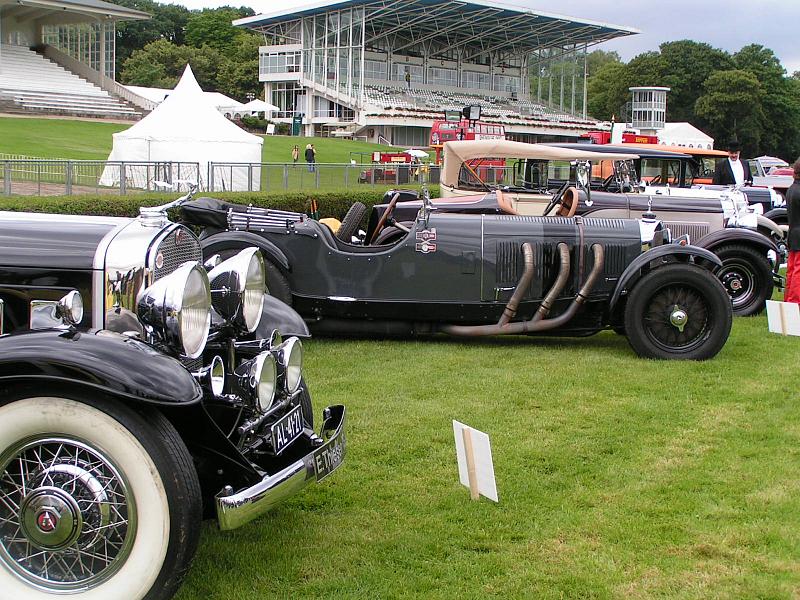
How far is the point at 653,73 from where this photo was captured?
88375mm

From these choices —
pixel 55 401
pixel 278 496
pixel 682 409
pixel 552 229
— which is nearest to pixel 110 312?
pixel 55 401

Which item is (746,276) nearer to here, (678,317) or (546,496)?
(678,317)

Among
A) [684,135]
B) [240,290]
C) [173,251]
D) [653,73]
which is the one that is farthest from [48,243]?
[653,73]

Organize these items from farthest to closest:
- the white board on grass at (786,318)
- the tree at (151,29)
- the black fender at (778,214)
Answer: the tree at (151,29), the black fender at (778,214), the white board on grass at (786,318)

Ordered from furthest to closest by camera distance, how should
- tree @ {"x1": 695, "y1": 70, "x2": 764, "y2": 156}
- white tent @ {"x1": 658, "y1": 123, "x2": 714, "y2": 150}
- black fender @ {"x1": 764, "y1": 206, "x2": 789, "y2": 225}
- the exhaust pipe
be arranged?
tree @ {"x1": 695, "y1": 70, "x2": 764, "y2": 156}
white tent @ {"x1": 658, "y1": 123, "x2": 714, "y2": 150}
black fender @ {"x1": 764, "y1": 206, "x2": 789, "y2": 225}
the exhaust pipe

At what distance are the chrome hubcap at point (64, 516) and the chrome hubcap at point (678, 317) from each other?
5.44m

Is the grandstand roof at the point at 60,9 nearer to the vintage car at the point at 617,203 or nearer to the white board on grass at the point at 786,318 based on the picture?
the vintage car at the point at 617,203

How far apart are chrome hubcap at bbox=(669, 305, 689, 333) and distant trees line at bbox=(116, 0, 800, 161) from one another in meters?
68.1

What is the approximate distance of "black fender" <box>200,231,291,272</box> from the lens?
25.4 feet

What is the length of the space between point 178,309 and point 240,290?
2.58 ft

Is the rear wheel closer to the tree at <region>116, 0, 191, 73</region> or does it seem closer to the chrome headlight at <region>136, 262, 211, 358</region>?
the chrome headlight at <region>136, 262, 211, 358</region>

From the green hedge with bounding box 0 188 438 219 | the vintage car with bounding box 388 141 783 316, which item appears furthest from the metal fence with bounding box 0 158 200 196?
the vintage car with bounding box 388 141 783 316

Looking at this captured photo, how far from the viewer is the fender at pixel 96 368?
125 inches

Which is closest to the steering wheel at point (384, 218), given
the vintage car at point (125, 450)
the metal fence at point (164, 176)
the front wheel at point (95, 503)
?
the metal fence at point (164, 176)
